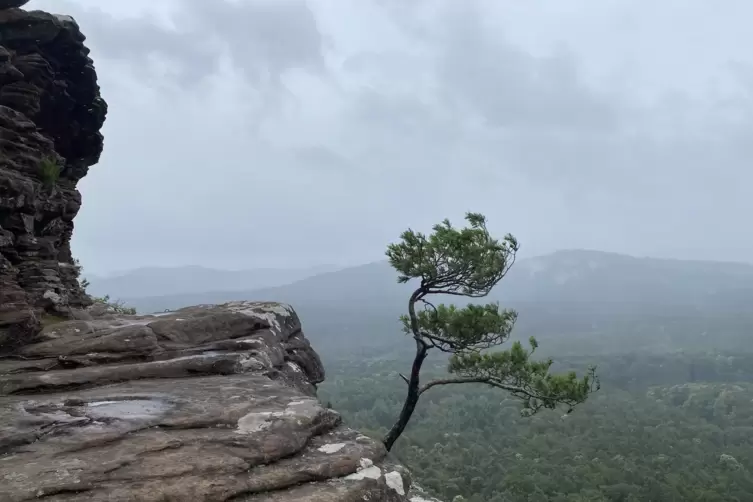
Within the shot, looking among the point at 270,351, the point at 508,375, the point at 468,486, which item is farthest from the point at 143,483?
the point at 468,486

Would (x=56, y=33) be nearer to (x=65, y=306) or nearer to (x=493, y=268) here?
(x=65, y=306)

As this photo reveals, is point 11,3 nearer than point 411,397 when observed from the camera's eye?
Yes

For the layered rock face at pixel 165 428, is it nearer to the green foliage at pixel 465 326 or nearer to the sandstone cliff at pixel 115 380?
the sandstone cliff at pixel 115 380

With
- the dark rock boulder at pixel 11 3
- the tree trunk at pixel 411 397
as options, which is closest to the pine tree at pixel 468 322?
the tree trunk at pixel 411 397

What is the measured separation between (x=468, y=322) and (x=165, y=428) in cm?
1031

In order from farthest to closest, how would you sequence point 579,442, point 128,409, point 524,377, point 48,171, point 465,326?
point 579,442, point 465,326, point 524,377, point 48,171, point 128,409

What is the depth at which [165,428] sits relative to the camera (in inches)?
290

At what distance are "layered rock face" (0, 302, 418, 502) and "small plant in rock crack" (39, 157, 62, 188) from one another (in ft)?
15.3

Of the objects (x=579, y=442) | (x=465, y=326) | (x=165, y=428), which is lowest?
(x=579, y=442)

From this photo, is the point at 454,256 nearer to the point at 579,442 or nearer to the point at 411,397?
the point at 411,397

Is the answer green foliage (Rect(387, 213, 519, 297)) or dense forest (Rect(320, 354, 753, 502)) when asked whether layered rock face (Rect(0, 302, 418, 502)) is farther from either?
dense forest (Rect(320, 354, 753, 502))

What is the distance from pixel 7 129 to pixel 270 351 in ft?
27.7

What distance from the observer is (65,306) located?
41.7 ft

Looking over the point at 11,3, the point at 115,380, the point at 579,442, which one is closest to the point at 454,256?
the point at 115,380
